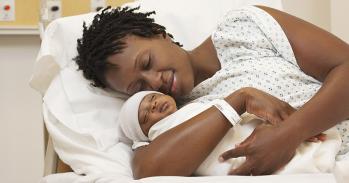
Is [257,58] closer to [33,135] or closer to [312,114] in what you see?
[312,114]

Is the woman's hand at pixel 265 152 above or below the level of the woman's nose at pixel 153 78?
below

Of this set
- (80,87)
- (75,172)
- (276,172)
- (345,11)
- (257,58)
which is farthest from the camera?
(345,11)

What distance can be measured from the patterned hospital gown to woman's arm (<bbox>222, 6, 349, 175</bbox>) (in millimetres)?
34

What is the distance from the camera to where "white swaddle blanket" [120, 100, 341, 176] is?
101 cm

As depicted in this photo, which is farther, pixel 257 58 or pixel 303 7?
pixel 303 7

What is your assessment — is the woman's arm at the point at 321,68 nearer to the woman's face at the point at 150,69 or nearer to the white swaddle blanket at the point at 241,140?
the white swaddle blanket at the point at 241,140

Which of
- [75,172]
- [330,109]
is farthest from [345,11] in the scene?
[75,172]

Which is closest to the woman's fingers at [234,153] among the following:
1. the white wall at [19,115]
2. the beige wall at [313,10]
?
the white wall at [19,115]

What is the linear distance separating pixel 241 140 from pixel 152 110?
10.8 inches

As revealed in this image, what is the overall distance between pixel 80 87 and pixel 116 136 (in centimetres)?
23

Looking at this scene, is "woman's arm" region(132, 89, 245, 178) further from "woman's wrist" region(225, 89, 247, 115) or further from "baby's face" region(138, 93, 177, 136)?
"baby's face" region(138, 93, 177, 136)

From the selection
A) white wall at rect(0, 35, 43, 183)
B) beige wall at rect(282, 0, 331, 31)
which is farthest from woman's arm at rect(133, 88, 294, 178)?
beige wall at rect(282, 0, 331, 31)

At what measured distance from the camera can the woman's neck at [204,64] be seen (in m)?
1.46

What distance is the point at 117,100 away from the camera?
1.48m
